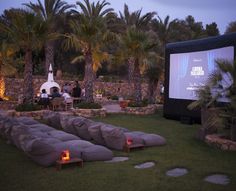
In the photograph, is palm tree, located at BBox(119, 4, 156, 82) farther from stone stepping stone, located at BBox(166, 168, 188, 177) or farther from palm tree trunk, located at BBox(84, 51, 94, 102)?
stone stepping stone, located at BBox(166, 168, 188, 177)

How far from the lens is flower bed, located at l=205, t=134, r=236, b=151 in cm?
810

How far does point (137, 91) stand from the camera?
1723 centimetres

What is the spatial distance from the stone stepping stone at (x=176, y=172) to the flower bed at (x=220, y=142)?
225cm

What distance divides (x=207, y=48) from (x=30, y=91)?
25.7ft

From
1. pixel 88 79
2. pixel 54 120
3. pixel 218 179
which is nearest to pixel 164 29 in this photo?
pixel 88 79

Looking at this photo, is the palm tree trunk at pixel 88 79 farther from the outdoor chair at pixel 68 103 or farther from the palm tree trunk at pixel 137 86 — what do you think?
the palm tree trunk at pixel 137 86

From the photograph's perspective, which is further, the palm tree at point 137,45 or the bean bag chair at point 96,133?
the palm tree at point 137,45

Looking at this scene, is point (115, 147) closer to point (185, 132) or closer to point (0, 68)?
point (185, 132)

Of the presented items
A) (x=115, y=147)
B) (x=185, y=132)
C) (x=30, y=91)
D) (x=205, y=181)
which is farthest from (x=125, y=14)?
(x=205, y=181)

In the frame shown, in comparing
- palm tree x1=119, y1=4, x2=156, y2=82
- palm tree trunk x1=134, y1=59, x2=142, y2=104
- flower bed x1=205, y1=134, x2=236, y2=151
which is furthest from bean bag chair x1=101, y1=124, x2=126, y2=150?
palm tree x1=119, y1=4, x2=156, y2=82

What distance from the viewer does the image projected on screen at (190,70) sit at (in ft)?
42.5

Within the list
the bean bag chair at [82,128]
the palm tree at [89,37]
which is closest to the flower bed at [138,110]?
the palm tree at [89,37]

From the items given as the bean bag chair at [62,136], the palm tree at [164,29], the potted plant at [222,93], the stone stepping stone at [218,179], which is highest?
the palm tree at [164,29]

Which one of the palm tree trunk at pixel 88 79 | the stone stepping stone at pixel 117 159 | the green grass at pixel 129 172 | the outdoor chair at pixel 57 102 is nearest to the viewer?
the green grass at pixel 129 172
